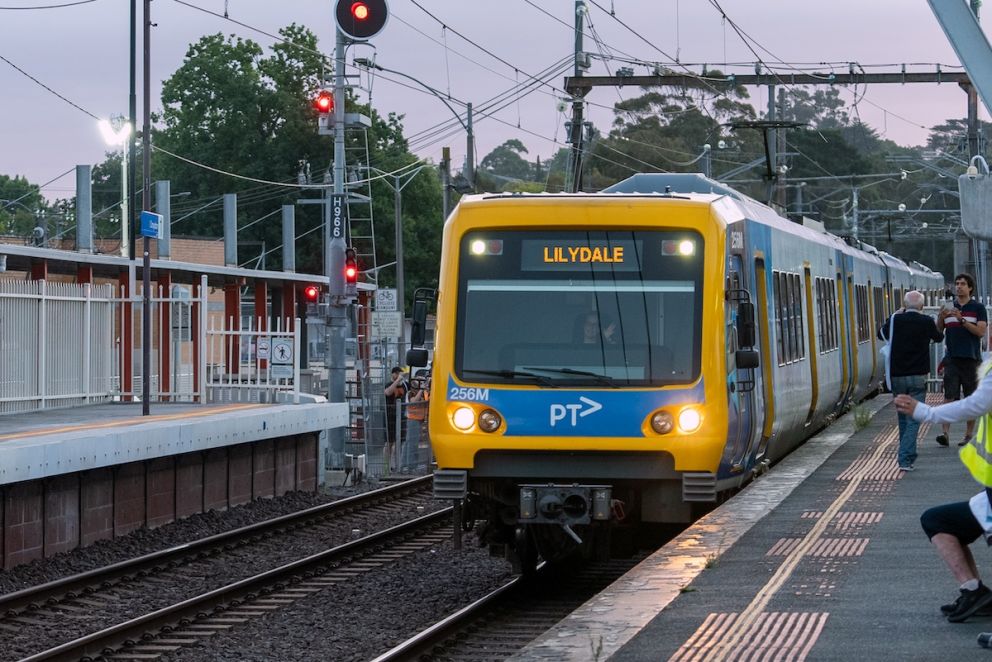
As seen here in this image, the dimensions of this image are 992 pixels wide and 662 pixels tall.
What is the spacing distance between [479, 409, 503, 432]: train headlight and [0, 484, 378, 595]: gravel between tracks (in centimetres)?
445

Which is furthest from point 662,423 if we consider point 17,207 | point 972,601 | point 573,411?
point 17,207

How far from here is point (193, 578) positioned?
1486 cm

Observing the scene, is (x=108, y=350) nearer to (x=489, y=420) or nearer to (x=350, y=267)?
(x=350, y=267)

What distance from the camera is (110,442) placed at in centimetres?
1634

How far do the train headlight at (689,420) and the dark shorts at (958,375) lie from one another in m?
6.56

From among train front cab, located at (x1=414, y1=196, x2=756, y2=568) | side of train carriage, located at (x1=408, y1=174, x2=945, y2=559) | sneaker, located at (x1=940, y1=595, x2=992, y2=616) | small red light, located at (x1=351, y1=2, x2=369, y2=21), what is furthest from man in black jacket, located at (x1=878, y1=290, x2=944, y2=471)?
small red light, located at (x1=351, y1=2, x2=369, y2=21)

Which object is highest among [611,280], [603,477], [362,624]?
[611,280]

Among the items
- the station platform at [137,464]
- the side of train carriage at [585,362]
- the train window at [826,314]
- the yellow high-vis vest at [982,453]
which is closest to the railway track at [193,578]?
the station platform at [137,464]

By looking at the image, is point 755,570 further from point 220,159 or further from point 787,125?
point 220,159

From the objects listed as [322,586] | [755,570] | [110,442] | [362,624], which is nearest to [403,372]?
[110,442]

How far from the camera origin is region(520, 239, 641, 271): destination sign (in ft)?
39.9

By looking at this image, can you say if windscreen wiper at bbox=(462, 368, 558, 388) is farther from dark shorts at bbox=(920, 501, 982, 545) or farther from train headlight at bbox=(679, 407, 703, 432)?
dark shorts at bbox=(920, 501, 982, 545)

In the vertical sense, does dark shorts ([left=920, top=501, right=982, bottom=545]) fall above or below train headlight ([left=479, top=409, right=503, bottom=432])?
below

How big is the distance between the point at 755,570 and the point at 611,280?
113 inches
